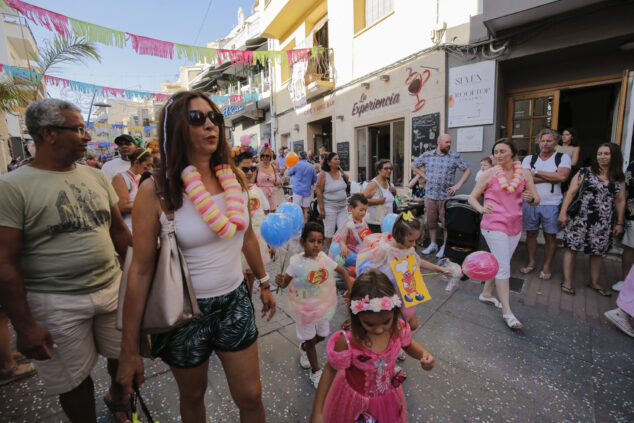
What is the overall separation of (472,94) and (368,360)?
21.7 ft

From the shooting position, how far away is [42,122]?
1.63 m

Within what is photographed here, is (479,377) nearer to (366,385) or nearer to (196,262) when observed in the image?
(366,385)

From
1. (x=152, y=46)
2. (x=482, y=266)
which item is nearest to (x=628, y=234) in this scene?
(x=482, y=266)

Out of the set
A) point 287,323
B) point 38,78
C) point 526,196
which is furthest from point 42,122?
point 38,78

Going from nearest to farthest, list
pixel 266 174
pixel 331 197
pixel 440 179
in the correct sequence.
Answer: pixel 331 197 < pixel 440 179 < pixel 266 174

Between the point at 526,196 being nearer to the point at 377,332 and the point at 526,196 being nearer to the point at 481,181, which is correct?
the point at 481,181

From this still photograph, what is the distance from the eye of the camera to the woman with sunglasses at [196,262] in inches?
52.0

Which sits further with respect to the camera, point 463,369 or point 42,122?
point 463,369

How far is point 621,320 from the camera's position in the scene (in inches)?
121

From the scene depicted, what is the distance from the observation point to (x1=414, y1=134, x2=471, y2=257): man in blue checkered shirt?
5.46 m

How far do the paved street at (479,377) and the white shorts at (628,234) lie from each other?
0.98 metres

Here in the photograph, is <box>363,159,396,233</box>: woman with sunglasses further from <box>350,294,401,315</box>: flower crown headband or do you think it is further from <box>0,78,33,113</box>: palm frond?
<box>0,78,33,113</box>: palm frond

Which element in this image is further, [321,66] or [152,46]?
[321,66]

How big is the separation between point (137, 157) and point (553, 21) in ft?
22.9
